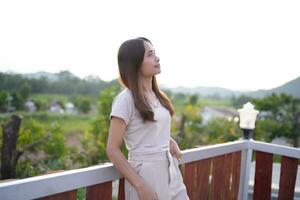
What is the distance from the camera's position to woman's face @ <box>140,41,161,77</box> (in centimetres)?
154

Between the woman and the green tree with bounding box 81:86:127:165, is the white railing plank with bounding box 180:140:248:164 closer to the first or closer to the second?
the woman

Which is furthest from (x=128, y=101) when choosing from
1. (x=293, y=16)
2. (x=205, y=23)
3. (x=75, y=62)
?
(x=75, y=62)

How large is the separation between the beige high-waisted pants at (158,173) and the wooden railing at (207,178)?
10 centimetres

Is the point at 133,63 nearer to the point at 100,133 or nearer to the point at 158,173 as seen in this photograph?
the point at 158,173

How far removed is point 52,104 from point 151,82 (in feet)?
107

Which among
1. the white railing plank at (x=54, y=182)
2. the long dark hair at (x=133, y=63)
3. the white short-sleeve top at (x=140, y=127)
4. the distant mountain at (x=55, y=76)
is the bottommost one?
the distant mountain at (x=55, y=76)

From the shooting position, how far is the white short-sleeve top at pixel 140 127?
4.80 feet

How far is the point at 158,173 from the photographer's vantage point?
61.4 inches

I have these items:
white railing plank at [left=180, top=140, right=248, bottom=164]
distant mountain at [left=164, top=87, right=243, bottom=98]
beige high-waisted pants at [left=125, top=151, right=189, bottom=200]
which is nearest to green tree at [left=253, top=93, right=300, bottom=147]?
distant mountain at [left=164, top=87, right=243, bottom=98]

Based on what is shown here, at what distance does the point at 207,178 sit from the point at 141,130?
2.80 ft

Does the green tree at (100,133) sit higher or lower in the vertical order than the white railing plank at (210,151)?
lower

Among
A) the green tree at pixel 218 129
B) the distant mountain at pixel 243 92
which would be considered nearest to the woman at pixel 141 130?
the distant mountain at pixel 243 92

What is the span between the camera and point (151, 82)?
1666mm

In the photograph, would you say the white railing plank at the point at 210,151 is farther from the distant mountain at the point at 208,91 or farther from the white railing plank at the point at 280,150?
the distant mountain at the point at 208,91
